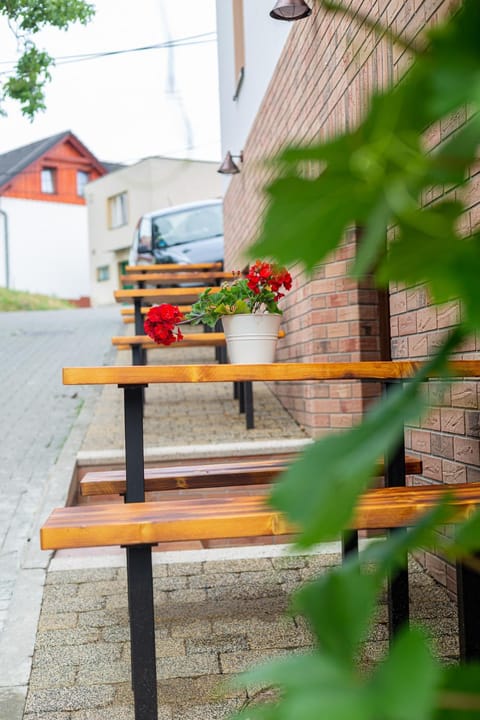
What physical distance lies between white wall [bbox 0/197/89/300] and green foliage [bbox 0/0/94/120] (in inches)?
948

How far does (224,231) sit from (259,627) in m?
8.66

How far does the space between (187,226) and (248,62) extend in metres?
3.52

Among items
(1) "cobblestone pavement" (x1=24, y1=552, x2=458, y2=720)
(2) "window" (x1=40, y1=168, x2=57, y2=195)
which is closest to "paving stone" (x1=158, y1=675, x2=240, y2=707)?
(1) "cobblestone pavement" (x1=24, y1=552, x2=458, y2=720)

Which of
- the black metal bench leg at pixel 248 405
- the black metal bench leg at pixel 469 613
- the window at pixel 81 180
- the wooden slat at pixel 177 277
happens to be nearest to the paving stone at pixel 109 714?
the black metal bench leg at pixel 469 613

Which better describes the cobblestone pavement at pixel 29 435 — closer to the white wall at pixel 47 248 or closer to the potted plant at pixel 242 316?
the potted plant at pixel 242 316

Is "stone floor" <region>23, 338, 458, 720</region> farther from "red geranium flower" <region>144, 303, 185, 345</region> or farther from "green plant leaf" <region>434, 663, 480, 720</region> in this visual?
"green plant leaf" <region>434, 663, 480, 720</region>

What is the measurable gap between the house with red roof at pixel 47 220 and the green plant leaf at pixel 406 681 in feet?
115

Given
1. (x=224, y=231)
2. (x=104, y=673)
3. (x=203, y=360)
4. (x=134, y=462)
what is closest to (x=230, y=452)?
(x=134, y=462)

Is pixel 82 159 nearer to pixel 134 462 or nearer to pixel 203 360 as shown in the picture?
pixel 203 360

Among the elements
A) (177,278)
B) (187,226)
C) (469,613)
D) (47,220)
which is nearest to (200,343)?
(177,278)

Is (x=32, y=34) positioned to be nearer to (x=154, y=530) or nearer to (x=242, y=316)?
(x=242, y=316)

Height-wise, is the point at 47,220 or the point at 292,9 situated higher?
the point at 47,220

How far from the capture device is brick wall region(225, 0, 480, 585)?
2938 millimetres

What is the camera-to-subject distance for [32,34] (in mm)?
10406
